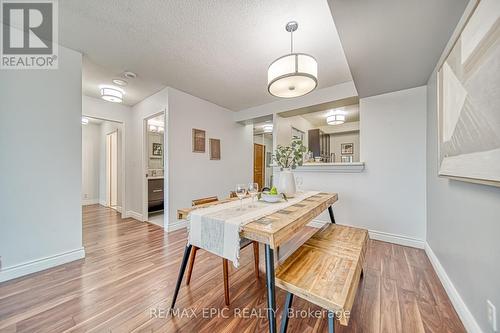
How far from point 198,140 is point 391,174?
10.5ft

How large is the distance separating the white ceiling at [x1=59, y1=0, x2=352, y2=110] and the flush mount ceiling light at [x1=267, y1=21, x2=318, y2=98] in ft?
0.74

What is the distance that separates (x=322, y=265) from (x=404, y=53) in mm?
1966

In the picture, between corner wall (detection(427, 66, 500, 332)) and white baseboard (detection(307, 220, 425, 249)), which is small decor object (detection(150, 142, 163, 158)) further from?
corner wall (detection(427, 66, 500, 332))

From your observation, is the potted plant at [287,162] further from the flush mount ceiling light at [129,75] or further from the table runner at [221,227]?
the flush mount ceiling light at [129,75]

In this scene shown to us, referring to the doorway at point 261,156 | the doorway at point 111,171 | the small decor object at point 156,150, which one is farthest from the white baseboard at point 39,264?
the doorway at point 261,156

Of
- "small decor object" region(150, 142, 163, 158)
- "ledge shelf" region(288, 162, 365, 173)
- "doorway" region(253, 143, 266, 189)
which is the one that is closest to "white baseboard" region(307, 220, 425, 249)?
"ledge shelf" region(288, 162, 365, 173)

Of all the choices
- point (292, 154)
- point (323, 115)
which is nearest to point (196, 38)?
point (292, 154)

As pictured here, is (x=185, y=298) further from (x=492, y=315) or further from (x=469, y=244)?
(x=469, y=244)

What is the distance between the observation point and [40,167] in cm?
191

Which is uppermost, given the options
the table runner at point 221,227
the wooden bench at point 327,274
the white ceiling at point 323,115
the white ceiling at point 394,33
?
the white ceiling at point 323,115

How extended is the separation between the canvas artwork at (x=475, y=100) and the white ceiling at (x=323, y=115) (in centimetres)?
295

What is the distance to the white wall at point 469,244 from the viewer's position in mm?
958

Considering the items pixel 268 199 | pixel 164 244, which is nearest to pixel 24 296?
pixel 164 244

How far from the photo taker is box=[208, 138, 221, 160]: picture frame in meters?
3.83
